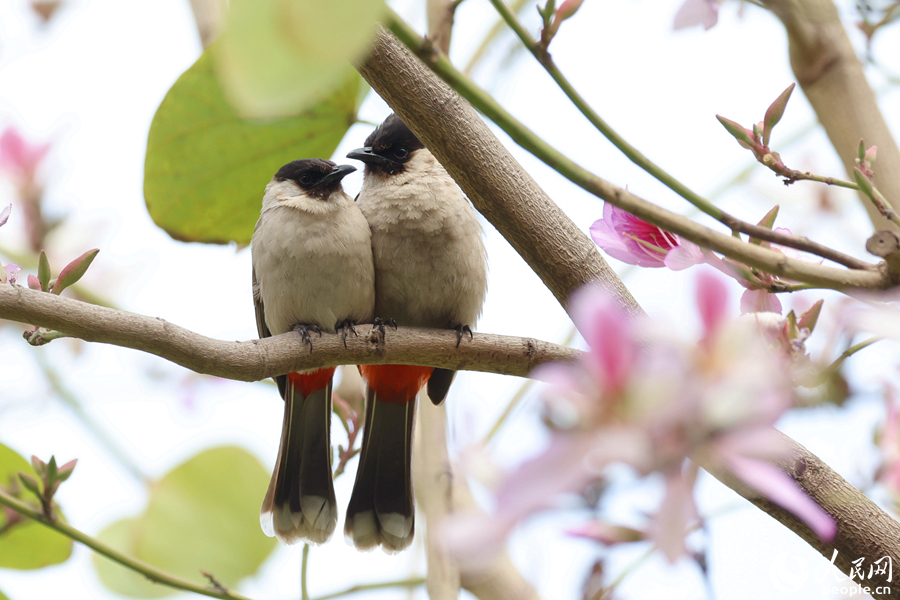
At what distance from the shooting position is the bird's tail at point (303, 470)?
2.35 m

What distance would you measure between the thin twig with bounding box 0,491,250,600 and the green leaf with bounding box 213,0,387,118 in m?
1.22

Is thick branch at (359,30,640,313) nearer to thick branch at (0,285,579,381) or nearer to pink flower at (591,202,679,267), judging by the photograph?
pink flower at (591,202,679,267)

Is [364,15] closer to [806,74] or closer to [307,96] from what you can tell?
[307,96]

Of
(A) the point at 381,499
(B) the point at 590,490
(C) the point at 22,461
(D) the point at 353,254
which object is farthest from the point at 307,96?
(A) the point at 381,499

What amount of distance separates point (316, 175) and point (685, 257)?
1.97 meters

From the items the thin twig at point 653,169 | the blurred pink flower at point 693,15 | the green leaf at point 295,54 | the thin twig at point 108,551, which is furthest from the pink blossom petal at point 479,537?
the thin twig at point 108,551

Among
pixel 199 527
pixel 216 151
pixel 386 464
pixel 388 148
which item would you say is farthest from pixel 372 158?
pixel 199 527

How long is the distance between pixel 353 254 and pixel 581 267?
49.2 inches

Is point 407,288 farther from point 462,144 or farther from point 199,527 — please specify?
point 462,144

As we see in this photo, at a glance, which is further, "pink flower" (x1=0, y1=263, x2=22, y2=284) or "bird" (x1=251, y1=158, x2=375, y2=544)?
"bird" (x1=251, y1=158, x2=375, y2=544)

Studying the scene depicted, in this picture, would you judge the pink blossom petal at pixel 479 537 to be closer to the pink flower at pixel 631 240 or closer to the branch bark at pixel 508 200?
the pink flower at pixel 631 240

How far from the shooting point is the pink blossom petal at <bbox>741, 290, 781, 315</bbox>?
3.03 ft

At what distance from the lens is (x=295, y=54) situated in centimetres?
45

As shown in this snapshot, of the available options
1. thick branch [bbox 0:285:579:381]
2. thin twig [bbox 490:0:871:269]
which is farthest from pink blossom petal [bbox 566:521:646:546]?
thick branch [bbox 0:285:579:381]
